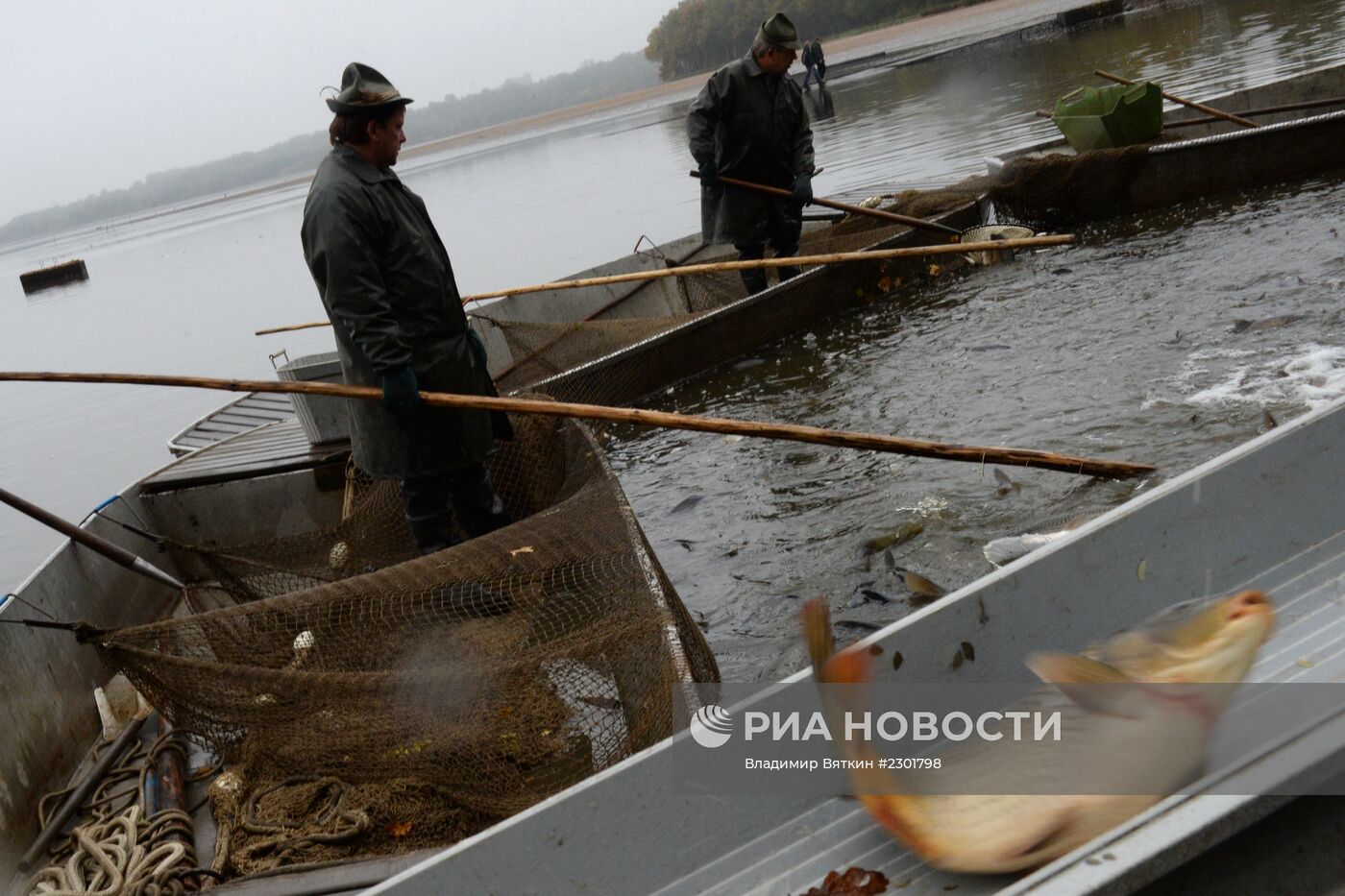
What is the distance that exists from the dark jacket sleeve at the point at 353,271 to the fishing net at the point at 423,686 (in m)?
1.11

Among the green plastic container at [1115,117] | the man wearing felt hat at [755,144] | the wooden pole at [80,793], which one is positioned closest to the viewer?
the wooden pole at [80,793]

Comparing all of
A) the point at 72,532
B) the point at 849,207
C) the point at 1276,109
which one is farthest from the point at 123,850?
the point at 1276,109

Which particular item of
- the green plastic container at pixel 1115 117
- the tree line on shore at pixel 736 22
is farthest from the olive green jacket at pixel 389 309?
the tree line on shore at pixel 736 22

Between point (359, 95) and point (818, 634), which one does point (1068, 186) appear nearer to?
point (359, 95)

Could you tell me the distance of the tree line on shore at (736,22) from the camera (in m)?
105

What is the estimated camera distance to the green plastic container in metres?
10.9

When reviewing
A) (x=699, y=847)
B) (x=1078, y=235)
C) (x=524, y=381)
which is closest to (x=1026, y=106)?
(x=1078, y=235)

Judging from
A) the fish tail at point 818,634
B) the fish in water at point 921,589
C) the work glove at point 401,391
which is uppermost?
the work glove at point 401,391

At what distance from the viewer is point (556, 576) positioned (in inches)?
166

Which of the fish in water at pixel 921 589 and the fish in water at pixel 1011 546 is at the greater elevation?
the fish in water at pixel 1011 546

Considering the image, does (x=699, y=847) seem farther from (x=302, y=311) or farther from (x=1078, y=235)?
(x=302, y=311)

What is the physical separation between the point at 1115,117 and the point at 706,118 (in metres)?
4.72

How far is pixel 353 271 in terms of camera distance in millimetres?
4820

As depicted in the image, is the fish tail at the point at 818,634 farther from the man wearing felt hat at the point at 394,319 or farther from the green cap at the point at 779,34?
the green cap at the point at 779,34
